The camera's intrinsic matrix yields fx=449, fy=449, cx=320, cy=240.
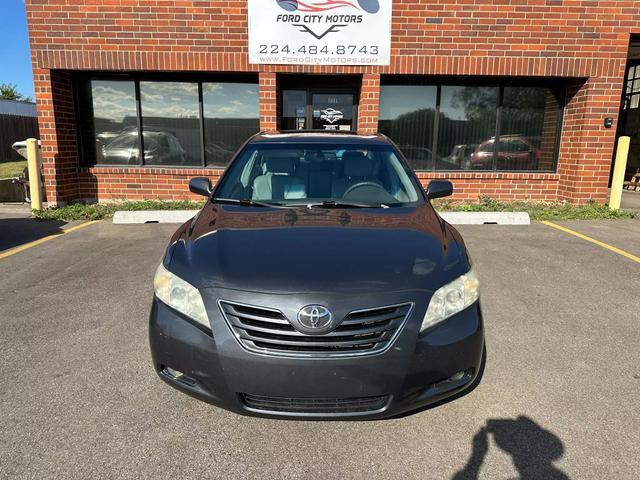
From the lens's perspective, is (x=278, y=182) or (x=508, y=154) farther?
(x=508, y=154)

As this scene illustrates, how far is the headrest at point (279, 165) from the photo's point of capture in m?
3.66

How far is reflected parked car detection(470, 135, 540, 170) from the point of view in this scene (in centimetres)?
930

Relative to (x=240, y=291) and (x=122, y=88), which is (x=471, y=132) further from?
(x=240, y=291)

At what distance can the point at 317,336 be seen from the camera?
2.03 metres

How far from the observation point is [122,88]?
900cm

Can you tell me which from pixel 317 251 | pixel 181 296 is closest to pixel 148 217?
pixel 181 296

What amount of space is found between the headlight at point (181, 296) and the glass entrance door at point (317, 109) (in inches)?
283

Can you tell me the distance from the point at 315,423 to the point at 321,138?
2.42 metres

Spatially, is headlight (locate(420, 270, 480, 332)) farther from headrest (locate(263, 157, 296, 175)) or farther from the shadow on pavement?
the shadow on pavement

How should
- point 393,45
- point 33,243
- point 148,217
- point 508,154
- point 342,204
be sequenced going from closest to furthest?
point 342,204 < point 33,243 < point 148,217 < point 393,45 < point 508,154

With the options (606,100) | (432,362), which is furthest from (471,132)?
(432,362)

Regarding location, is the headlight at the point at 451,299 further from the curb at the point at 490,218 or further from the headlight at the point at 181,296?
the curb at the point at 490,218

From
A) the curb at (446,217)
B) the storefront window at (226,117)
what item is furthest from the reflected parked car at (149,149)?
the curb at (446,217)

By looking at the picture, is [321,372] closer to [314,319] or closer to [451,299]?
[314,319]
